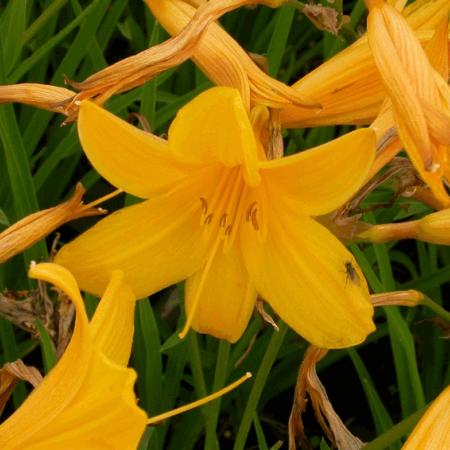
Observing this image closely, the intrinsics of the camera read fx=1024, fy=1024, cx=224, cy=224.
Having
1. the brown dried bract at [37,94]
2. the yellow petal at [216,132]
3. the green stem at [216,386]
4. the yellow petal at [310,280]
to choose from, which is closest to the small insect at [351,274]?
the yellow petal at [310,280]

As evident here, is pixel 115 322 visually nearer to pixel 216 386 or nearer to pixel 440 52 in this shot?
pixel 216 386

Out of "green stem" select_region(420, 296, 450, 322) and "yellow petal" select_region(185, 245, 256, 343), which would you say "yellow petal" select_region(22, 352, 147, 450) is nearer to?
"yellow petal" select_region(185, 245, 256, 343)

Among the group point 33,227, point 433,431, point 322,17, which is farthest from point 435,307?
point 33,227

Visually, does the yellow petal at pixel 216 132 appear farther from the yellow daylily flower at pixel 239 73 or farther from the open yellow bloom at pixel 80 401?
the open yellow bloom at pixel 80 401

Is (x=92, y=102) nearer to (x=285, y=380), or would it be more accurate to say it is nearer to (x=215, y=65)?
(x=215, y=65)

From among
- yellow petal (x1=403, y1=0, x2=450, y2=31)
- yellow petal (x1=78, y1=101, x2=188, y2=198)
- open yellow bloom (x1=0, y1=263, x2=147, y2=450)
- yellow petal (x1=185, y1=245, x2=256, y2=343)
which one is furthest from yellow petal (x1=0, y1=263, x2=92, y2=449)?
yellow petal (x1=403, y1=0, x2=450, y2=31)

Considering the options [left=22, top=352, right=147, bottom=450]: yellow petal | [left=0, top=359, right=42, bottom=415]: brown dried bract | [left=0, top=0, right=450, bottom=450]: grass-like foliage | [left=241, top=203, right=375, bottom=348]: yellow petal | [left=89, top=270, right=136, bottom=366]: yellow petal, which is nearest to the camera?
[left=22, top=352, right=147, bottom=450]: yellow petal
